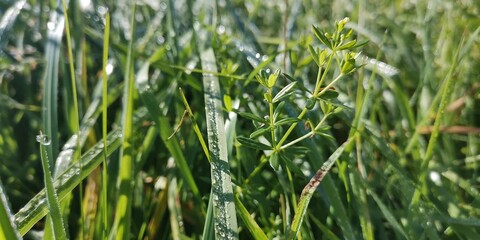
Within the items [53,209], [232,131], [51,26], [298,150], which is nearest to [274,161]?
[298,150]

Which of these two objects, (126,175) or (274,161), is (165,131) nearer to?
(126,175)

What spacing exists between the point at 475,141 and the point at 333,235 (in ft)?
1.48

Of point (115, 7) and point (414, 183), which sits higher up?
point (115, 7)

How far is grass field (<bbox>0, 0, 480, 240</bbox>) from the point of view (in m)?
0.73

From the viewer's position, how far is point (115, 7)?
4.39 ft

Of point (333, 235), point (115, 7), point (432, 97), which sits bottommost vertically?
point (333, 235)

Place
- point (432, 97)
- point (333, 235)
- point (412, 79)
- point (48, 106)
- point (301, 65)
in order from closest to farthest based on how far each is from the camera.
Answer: point (333, 235) → point (48, 106) → point (301, 65) → point (432, 97) → point (412, 79)

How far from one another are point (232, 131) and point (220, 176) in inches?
6.2

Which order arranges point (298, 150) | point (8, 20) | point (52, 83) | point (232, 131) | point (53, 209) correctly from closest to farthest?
point (53, 209) < point (298, 150) < point (232, 131) < point (52, 83) < point (8, 20)

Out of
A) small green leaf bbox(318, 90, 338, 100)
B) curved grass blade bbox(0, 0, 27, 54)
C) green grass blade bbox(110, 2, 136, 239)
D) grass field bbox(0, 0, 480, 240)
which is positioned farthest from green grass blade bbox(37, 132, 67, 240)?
curved grass blade bbox(0, 0, 27, 54)

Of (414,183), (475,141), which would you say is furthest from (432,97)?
(414,183)

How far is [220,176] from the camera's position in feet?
2.31

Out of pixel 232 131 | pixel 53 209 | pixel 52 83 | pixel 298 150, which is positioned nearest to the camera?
pixel 53 209

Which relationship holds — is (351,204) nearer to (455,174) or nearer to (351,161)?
(351,161)
